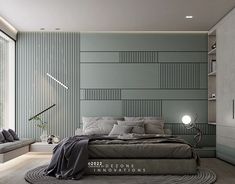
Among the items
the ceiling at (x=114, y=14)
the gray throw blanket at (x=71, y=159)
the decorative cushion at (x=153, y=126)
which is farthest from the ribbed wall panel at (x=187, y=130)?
the gray throw blanket at (x=71, y=159)

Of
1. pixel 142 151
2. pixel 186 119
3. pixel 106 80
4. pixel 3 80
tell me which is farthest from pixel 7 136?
pixel 186 119

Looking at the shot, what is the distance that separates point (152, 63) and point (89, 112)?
1771 mm

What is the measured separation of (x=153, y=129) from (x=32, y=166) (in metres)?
2.49

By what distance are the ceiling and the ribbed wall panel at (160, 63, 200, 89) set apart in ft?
2.67

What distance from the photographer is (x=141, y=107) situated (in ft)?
27.0

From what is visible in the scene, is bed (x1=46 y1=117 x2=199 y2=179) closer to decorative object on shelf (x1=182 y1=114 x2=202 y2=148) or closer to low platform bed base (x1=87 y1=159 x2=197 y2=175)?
low platform bed base (x1=87 y1=159 x2=197 y2=175)

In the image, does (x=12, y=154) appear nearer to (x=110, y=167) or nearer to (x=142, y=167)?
(x=110, y=167)

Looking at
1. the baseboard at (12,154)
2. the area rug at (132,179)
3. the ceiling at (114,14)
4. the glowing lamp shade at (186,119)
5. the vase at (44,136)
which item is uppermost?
the ceiling at (114,14)

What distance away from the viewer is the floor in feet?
16.9

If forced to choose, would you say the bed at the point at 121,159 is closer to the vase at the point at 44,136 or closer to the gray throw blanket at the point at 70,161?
the gray throw blanket at the point at 70,161

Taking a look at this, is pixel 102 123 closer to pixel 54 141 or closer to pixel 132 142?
pixel 54 141

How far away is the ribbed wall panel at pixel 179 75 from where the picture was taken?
8250mm

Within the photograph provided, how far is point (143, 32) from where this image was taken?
8305mm

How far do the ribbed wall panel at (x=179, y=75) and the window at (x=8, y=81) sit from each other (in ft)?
10.9
